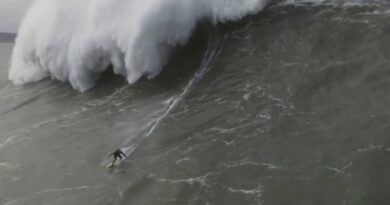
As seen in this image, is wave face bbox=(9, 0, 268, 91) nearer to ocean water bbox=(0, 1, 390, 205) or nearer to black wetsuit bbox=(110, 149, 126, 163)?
ocean water bbox=(0, 1, 390, 205)

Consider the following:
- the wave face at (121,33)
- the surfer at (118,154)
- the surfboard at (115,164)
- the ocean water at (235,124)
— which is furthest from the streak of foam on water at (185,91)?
the wave face at (121,33)

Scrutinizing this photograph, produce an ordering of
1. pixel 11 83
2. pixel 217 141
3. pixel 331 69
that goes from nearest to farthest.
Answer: pixel 217 141 → pixel 331 69 → pixel 11 83

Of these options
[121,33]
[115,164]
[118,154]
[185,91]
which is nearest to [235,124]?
[118,154]

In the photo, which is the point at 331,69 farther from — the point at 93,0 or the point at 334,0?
the point at 93,0

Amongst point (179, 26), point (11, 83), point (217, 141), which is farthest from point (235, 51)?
point (11, 83)

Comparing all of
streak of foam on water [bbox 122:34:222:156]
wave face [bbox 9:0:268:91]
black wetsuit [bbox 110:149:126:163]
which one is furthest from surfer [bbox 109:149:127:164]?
wave face [bbox 9:0:268:91]

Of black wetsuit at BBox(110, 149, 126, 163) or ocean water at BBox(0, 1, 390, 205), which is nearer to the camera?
ocean water at BBox(0, 1, 390, 205)

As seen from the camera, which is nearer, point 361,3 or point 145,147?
point 145,147
